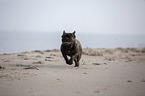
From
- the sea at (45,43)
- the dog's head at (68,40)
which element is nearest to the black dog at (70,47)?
the dog's head at (68,40)

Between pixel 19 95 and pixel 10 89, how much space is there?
51 centimetres

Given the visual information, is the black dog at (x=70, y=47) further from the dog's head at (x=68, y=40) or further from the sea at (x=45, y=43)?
the sea at (x=45, y=43)

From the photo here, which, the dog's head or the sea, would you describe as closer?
the dog's head

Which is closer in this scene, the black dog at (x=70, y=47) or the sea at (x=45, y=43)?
the black dog at (x=70, y=47)

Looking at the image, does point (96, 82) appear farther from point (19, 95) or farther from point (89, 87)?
point (19, 95)

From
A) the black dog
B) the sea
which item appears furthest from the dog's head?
the sea

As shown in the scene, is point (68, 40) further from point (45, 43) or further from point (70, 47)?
point (45, 43)

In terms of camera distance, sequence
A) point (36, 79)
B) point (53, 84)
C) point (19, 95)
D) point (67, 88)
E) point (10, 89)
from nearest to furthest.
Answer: point (19, 95) < point (10, 89) < point (67, 88) < point (53, 84) < point (36, 79)

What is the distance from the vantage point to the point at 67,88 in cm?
466

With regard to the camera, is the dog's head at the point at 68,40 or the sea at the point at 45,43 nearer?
the dog's head at the point at 68,40

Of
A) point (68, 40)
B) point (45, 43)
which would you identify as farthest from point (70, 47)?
point (45, 43)

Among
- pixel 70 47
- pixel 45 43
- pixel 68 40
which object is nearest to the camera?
pixel 68 40

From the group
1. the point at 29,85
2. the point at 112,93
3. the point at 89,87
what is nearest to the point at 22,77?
the point at 29,85

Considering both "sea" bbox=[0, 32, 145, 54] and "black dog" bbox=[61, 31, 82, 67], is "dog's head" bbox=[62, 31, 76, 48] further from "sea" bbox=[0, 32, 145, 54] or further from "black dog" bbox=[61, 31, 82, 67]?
"sea" bbox=[0, 32, 145, 54]
